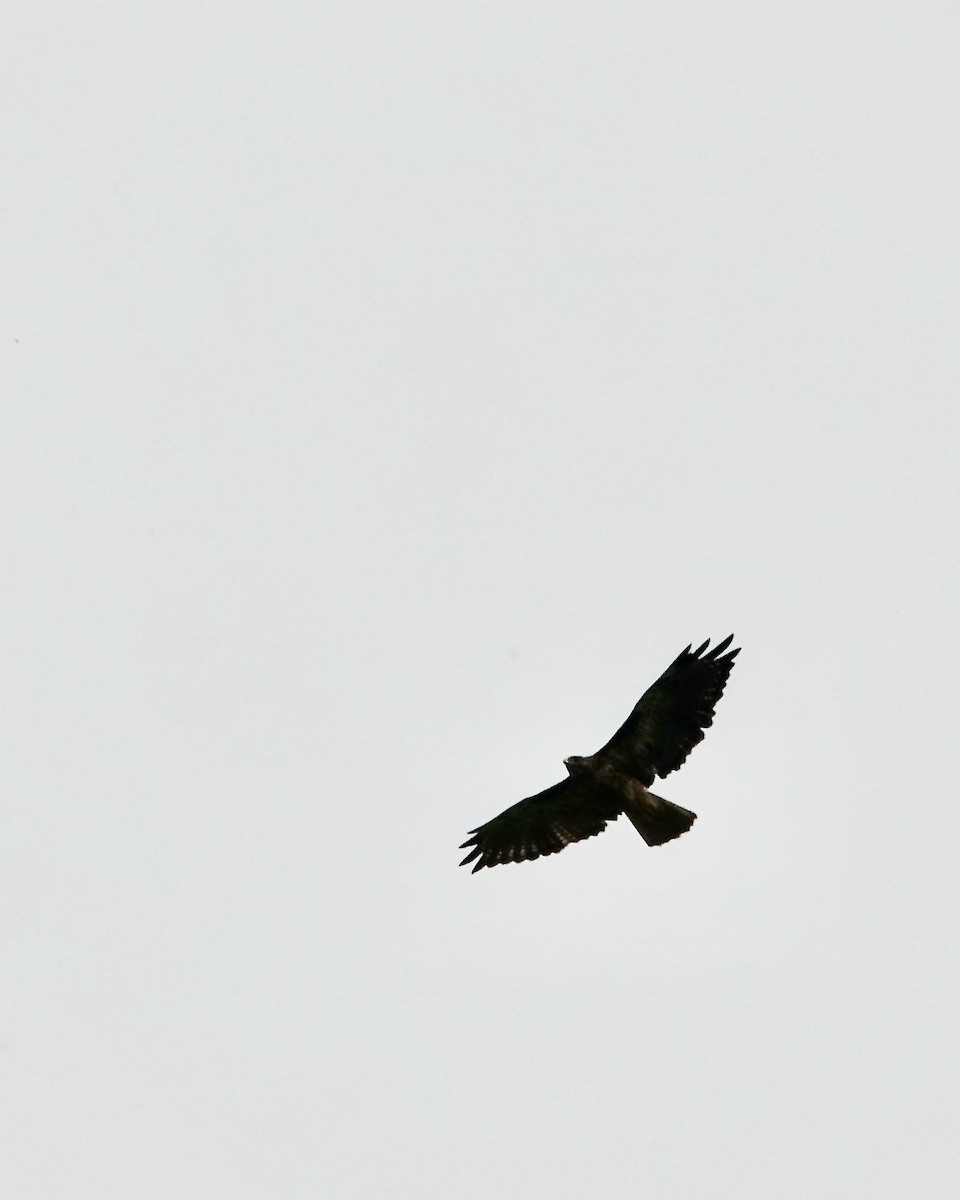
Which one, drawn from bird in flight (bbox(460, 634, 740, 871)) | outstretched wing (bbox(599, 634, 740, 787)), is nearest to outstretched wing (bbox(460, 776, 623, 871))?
bird in flight (bbox(460, 634, 740, 871))

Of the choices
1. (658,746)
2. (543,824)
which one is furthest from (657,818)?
(543,824)

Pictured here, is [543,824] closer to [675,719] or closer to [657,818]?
[657,818]

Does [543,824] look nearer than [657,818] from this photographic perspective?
No

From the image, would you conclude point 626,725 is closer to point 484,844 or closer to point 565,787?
point 565,787

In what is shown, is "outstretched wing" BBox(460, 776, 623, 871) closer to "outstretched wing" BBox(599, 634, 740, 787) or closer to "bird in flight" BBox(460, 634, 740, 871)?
"bird in flight" BBox(460, 634, 740, 871)

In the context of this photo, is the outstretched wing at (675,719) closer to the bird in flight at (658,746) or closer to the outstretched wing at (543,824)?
the bird in flight at (658,746)

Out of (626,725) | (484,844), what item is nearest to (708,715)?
(626,725)

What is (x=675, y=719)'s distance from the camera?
20.5m

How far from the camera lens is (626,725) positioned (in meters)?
20.3

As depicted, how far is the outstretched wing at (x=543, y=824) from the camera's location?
21.0m

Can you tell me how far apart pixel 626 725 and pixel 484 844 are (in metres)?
2.59

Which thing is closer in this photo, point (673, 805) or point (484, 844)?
point (673, 805)

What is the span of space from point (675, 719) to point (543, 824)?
7.21 feet

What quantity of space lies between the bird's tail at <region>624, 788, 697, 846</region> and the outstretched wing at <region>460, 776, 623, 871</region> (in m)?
0.43
